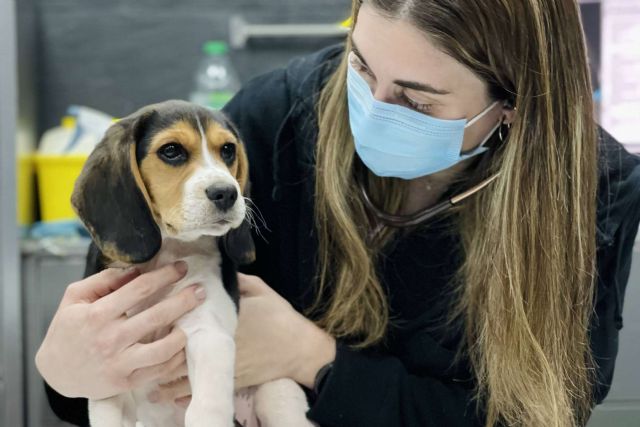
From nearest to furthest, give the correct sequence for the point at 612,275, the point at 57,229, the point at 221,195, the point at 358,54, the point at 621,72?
1. the point at 221,195
2. the point at 358,54
3. the point at 612,275
4. the point at 57,229
5. the point at 621,72

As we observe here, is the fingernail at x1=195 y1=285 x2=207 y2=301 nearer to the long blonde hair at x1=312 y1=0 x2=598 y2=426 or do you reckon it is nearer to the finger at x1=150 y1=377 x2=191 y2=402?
the finger at x1=150 y1=377 x2=191 y2=402

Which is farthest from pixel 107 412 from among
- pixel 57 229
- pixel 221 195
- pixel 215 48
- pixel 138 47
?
pixel 138 47

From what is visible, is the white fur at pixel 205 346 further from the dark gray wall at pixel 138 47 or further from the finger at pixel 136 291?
the dark gray wall at pixel 138 47

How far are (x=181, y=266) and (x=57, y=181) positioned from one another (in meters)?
1.23

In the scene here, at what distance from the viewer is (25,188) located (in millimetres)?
2146

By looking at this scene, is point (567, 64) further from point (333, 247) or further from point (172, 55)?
point (172, 55)

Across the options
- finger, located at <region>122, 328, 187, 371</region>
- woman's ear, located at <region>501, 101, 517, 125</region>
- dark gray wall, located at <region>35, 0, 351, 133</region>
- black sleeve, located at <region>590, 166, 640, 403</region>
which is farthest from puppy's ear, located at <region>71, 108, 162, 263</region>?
dark gray wall, located at <region>35, 0, 351, 133</region>

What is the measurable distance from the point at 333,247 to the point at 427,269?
169mm

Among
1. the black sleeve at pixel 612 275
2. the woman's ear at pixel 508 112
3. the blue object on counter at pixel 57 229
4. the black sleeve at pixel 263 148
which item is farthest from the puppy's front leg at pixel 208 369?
the blue object on counter at pixel 57 229

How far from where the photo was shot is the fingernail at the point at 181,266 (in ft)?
3.55

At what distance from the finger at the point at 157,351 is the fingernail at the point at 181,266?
0.27 ft

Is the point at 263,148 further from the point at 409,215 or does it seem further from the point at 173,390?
the point at 173,390

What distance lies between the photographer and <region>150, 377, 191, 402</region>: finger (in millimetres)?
1093

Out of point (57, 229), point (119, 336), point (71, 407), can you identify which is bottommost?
point (57, 229)
